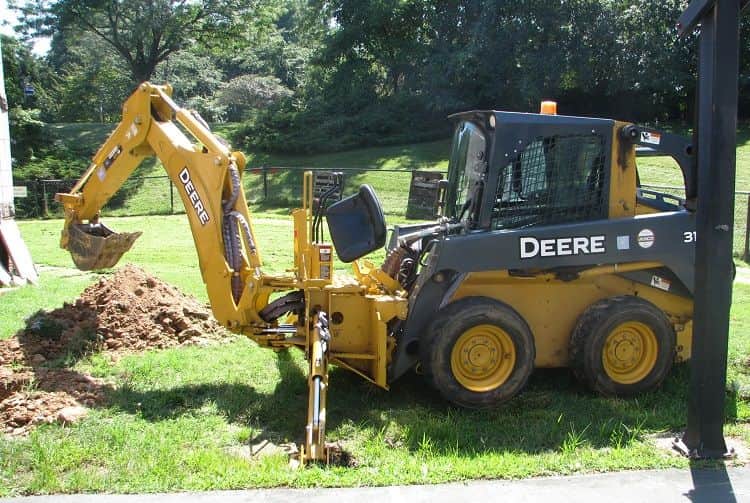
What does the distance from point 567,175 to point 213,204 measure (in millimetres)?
3035

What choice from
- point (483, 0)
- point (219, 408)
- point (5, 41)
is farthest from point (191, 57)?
point (219, 408)

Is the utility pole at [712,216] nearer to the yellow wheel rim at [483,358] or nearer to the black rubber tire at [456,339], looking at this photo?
the black rubber tire at [456,339]

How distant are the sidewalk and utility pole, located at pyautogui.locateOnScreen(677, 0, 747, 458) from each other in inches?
18.9

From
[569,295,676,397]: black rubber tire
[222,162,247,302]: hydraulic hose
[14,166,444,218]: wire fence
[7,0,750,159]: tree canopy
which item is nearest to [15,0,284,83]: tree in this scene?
[7,0,750,159]: tree canopy

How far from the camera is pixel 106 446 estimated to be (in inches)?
201

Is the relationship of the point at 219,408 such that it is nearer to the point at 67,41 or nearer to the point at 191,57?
the point at 67,41

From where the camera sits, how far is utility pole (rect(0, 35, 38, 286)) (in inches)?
446

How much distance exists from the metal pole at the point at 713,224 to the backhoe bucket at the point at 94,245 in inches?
215

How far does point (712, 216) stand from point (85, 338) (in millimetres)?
5916

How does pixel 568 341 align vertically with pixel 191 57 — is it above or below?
below

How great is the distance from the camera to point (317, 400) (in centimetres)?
506

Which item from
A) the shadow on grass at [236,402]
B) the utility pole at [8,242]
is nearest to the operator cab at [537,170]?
the shadow on grass at [236,402]

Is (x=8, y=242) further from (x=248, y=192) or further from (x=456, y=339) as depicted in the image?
(x=248, y=192)

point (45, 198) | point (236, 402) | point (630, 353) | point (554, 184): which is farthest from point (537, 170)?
point (45, 198)
